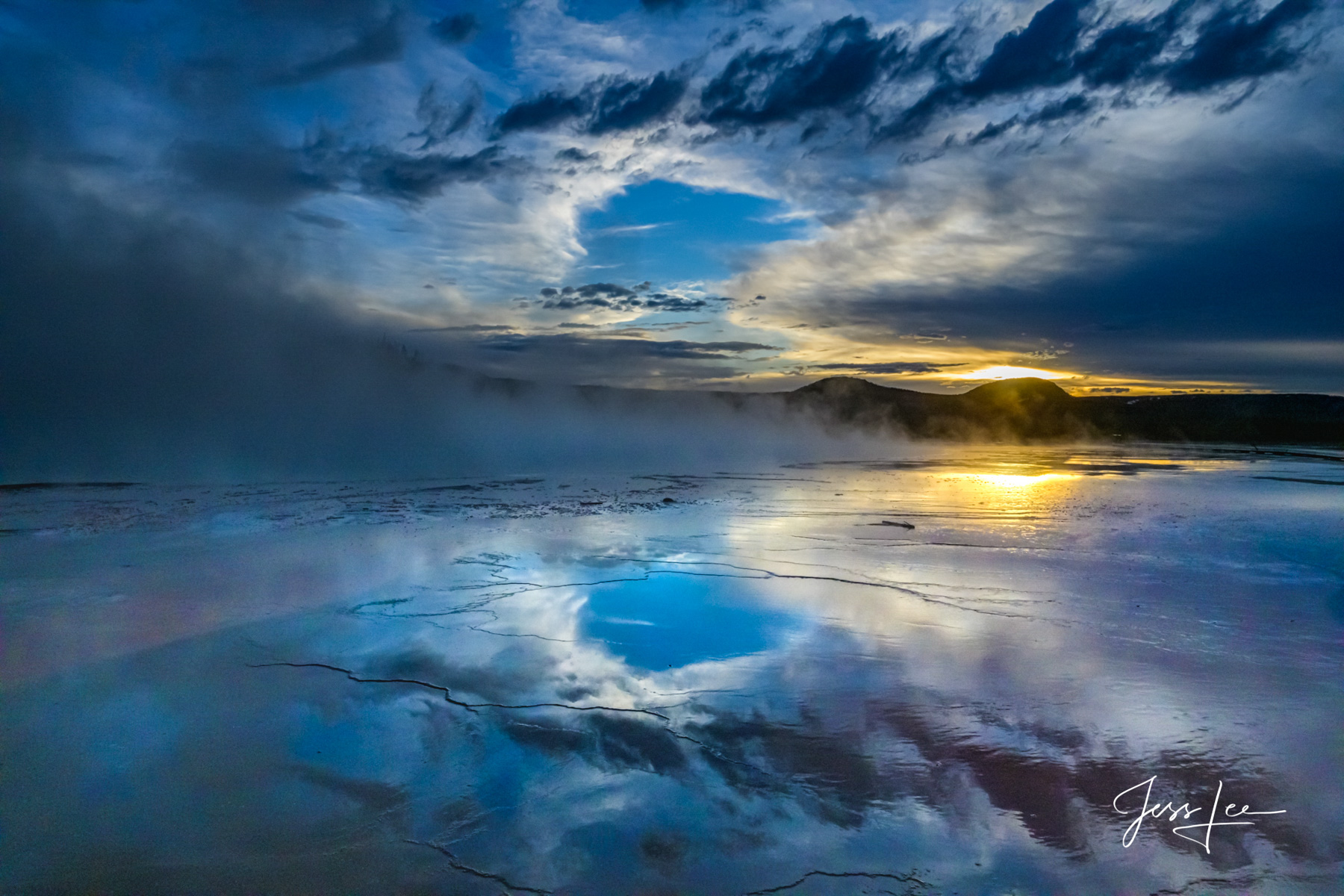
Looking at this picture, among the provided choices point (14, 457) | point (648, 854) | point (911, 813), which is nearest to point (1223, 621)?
point (911, 813)

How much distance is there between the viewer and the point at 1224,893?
102 inches

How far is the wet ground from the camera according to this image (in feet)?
9.25

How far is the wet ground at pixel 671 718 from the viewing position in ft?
9.25

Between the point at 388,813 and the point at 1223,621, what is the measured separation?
6126 mm
